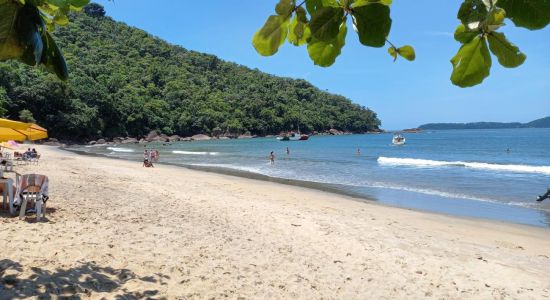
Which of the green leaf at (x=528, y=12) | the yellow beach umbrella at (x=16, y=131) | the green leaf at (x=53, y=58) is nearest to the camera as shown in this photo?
the green leaf at (x=528, y=12)

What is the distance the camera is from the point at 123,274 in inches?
197

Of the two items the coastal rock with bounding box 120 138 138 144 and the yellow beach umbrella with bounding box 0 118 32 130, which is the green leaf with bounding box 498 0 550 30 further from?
the coastal rock with bounding box 120 138 138 144

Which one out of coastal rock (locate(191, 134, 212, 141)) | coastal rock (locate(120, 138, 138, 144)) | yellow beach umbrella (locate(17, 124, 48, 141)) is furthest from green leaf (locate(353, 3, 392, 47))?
coastal rock (locate(191, 134, 212, 141))

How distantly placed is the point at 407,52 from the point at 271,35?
0.36 m

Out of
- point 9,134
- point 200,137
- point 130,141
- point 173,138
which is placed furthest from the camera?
point 200,137

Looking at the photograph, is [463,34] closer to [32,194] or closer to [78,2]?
[78,2]

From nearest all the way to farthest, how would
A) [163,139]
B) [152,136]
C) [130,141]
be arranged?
[130,141], [152,136], [163,139]

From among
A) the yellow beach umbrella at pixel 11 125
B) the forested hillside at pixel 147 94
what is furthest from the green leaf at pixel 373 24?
the forested hillside at pixel 147 94

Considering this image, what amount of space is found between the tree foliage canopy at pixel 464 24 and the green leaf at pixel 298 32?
0.05 meters

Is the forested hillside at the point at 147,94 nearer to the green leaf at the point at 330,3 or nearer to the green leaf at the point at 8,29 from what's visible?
the green leaf at the point at 8,29

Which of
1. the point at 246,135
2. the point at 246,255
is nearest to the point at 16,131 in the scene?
the point at 246,255

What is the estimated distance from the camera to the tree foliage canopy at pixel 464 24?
79 cm

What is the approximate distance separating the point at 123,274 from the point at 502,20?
513 centimetres

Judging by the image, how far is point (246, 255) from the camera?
249 inches
